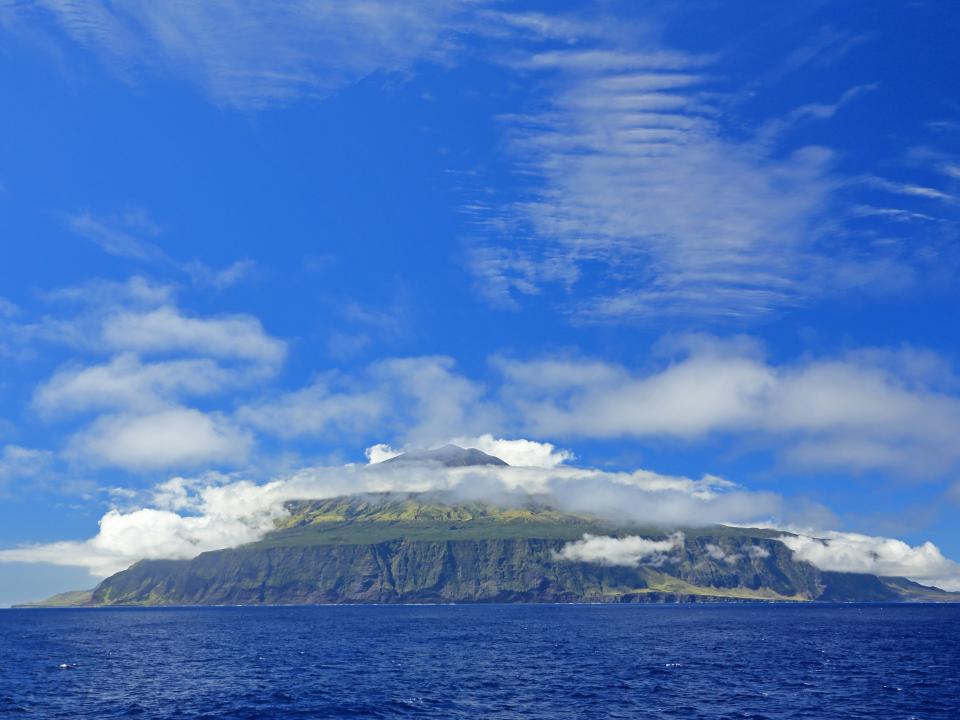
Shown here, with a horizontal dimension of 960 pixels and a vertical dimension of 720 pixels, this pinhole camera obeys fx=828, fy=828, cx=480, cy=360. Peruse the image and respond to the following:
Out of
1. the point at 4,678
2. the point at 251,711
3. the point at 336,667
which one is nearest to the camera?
the point at 251,711

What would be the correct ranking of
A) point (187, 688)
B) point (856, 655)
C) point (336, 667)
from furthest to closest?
point (856, 655) → point (336, 667) → point (187, 688)

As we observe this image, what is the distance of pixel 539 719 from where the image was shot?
95062mm

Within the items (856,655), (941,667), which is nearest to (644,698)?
(941,667)

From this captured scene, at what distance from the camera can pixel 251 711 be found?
103 metres

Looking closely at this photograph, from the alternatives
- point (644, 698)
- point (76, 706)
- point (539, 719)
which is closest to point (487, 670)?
point (644, 698)

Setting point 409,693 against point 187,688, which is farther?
point 187,688

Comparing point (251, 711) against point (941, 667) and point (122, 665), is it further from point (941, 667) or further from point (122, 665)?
point (941, 667)

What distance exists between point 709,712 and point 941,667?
8231cm

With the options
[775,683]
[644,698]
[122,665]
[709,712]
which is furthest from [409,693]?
[122,665]

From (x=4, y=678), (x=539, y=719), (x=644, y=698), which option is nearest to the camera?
(x=539, y=719)

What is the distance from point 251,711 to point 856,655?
447ft

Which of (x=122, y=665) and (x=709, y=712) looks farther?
(x=122, y=665)

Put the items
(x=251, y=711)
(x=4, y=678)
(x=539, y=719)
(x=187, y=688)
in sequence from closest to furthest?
(x=539, y=719) < (x=251, y=711) < (x=187, y=688) < (x=4, y=678)

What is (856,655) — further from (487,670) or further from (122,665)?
(122,665)
